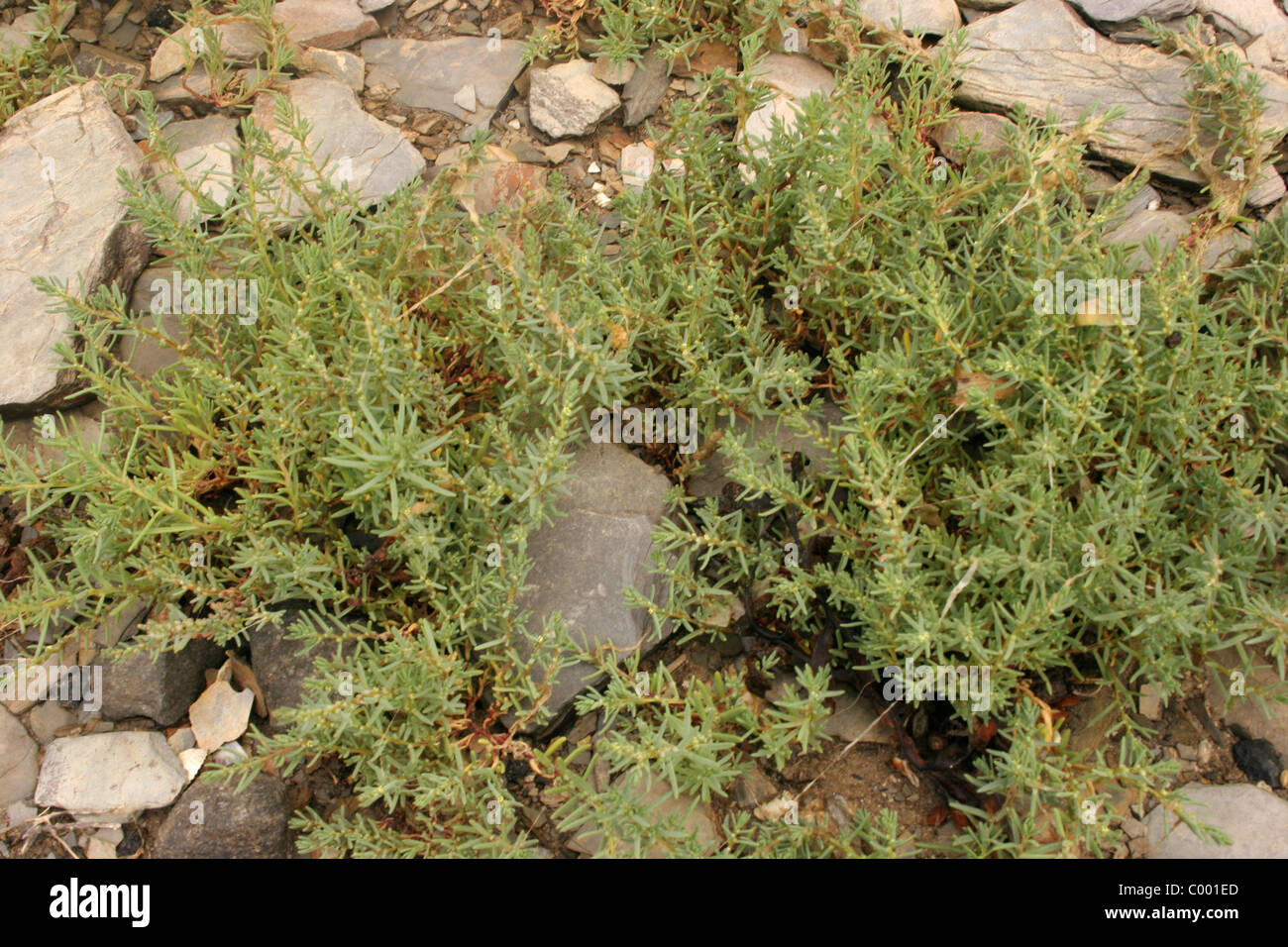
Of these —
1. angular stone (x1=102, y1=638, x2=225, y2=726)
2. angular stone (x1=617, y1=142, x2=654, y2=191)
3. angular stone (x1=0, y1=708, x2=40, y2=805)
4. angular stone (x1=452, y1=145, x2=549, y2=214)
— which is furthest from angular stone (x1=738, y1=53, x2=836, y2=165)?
angular stone (x1=0, y1=708, x2=40, y2=805)

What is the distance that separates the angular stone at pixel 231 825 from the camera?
3.22 metres

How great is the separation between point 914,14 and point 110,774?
14.3ft

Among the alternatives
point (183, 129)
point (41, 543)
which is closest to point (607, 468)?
point (41, 543)

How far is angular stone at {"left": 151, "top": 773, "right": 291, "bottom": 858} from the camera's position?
10.6 ft

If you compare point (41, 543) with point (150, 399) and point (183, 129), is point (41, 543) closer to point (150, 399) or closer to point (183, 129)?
point (150, 399)

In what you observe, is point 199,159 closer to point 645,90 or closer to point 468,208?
point 468,208

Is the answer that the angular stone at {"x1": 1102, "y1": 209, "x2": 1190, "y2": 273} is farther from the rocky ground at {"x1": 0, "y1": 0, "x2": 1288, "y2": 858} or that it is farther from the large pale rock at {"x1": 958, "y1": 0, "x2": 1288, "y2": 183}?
the large pale rock at {"x1": 958, "y1": 0, "x2": 1288, "y2": 183}

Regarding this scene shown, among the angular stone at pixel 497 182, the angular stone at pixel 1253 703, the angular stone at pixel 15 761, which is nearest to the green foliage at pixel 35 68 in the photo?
the angular stone at pixel 497 182

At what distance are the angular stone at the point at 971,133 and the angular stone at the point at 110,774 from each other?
372 centimetres

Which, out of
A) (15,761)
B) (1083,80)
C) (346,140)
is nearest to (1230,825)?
(1083,80)

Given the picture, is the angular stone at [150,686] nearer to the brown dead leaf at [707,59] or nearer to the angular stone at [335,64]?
the angular stone at [335,64]

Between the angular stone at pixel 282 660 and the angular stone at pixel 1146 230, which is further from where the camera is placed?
the angular stone at pixel 1146 230

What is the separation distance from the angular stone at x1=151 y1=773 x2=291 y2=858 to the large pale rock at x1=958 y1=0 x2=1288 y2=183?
3.82m

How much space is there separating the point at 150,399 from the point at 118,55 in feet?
6.27
